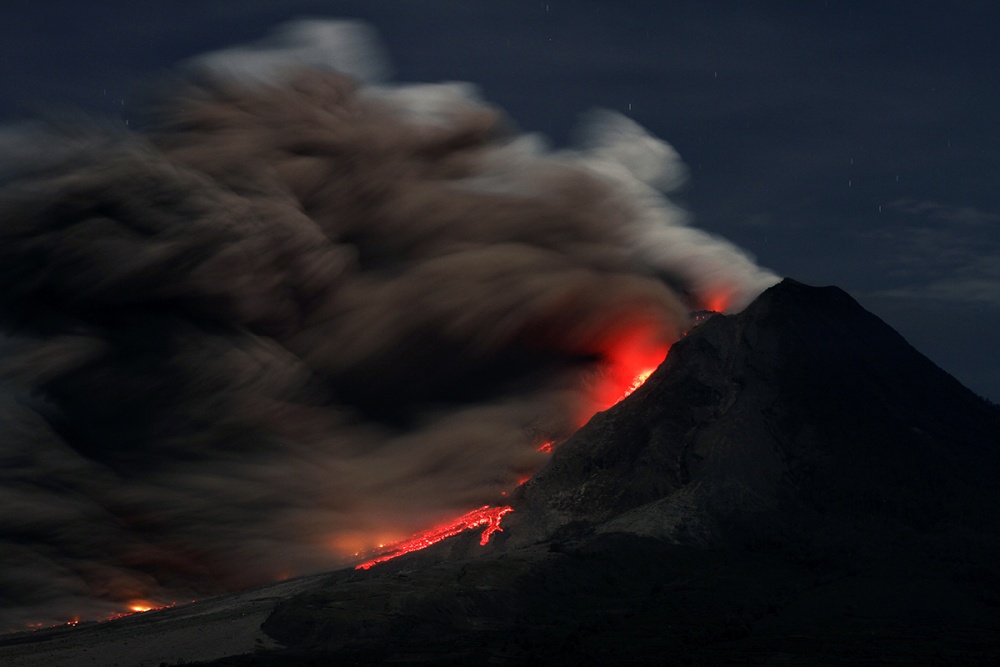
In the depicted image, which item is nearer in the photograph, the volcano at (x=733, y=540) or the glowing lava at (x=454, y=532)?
the volcano at (x=733, y=540)

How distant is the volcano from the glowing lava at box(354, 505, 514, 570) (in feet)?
7.04

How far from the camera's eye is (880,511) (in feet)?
527

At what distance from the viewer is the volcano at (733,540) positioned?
122 metres

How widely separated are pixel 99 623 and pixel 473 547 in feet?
147

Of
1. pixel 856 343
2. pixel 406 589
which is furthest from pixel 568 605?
pixel 856 343

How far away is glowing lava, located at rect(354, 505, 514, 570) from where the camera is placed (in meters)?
157

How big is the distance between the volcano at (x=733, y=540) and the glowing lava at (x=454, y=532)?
7.04 feet

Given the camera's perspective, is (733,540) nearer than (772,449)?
Yes

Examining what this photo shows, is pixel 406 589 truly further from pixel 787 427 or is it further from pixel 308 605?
pixel 787 427

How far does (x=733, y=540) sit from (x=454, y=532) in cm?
3551

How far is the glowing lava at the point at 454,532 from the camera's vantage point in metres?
157

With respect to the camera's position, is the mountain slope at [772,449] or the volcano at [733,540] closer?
the volcano at [733,540]

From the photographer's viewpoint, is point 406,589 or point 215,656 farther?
point 406,589

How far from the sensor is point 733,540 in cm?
15200
